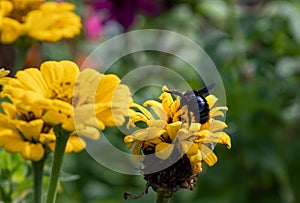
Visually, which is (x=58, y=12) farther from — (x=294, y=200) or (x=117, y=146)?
(x=294, y=200)

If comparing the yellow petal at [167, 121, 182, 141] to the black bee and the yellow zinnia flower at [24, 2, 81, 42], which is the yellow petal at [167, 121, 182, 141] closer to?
the black bee

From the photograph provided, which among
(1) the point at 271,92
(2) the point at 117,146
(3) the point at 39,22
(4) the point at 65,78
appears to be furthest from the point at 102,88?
(1) the point at 271,92

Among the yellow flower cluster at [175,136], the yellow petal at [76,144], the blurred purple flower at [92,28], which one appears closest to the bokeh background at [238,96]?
the blurred purple flower at [92,28]

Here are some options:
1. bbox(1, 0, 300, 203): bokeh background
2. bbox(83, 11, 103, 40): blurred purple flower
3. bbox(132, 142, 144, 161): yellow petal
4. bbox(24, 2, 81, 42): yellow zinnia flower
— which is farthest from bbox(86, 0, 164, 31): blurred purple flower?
bbox(132, 142, 144, 161): yellow petal

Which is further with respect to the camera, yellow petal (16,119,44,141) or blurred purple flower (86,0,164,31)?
blurred purple flower (86,0,164,31)

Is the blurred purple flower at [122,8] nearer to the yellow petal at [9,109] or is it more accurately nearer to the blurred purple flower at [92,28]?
the blurred purple flower at [92,28]
